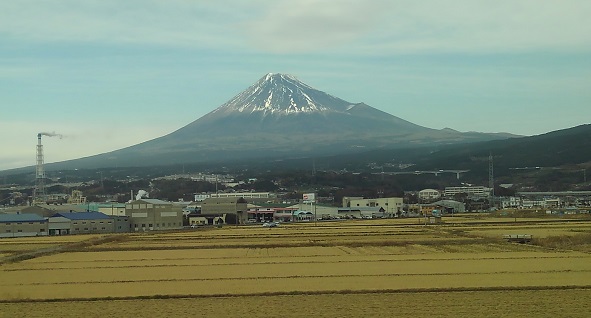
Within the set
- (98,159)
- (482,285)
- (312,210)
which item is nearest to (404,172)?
(312,210)

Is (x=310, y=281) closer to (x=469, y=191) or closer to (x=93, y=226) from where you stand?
(x=93, y=226)

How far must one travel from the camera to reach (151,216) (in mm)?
39938

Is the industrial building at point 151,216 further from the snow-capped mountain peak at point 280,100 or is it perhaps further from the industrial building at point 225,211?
the snow-capped mountain peak at point 280,100

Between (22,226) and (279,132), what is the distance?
4896 inches

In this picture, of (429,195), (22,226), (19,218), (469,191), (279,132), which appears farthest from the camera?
(279,132)

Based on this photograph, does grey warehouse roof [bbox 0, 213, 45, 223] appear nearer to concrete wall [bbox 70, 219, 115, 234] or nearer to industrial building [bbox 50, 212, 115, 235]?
industrial building [bbox 50, 212, 115, 235]

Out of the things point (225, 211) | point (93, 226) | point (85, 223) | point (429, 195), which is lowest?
point (93, 226)

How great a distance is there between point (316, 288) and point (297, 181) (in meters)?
67.9

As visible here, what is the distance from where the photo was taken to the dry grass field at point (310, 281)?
1032 centimetres

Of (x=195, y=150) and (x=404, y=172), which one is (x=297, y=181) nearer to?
(x=404, y=172)

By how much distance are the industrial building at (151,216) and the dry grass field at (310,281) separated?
718 inches

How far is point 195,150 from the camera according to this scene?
136750 millimetres

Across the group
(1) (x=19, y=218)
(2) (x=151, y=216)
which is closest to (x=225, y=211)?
(2) (x=151, y=216)

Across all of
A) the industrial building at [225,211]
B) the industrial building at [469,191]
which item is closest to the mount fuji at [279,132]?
the industrial building at [469,191]
